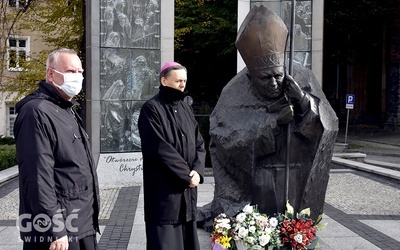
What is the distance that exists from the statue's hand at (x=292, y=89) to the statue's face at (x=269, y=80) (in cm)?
5

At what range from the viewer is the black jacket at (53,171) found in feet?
9.76

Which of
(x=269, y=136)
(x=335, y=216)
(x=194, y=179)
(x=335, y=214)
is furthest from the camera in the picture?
(x=335, y=214)

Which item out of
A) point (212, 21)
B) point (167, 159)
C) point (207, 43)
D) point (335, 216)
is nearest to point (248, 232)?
point (167, 159)

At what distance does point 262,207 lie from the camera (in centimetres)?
518

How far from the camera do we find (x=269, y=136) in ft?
16.5

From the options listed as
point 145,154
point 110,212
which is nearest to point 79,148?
point 145,154

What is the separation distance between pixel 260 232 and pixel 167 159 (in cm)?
93

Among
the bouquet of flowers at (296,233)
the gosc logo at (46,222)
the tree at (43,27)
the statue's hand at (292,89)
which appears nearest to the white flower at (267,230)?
the bouquet of flowers at (296,233)

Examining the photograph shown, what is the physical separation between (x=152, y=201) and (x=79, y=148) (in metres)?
1.07

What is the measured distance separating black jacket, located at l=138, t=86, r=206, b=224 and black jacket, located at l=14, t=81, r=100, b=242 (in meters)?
0.79

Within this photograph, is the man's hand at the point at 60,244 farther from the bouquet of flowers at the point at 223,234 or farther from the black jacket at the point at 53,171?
the bouquet of flowers at the point at 223,234

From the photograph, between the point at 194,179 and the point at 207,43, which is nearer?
the point at 194,179

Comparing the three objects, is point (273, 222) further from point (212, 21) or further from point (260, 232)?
point (212, 21)

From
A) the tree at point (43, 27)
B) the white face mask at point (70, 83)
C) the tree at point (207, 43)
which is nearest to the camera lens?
the white face mask at point (70, 83)
